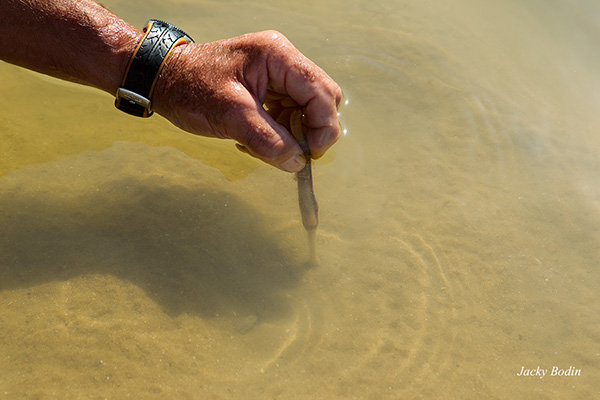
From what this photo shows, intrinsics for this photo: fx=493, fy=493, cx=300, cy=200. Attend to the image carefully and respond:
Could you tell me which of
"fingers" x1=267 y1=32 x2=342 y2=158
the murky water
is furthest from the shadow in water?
"fingers" x1=267 y1=32 x2=342 y2=158

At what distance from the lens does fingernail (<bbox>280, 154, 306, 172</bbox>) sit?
2186 mm

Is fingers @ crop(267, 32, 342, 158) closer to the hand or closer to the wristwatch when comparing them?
the hand

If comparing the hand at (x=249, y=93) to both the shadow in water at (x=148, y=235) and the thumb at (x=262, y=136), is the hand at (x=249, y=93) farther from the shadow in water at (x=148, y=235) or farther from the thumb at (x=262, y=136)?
the shadow in water at (x=148, y=235)

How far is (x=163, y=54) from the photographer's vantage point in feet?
7.34

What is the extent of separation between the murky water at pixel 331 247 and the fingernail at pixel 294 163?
514mm

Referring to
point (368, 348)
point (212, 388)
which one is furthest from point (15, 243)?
point (368, 348)

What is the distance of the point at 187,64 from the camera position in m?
2.26

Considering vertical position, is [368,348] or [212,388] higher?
[368,348]

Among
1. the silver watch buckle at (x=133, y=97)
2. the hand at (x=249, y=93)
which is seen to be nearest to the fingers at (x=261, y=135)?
the hand at (x=249, y=93)

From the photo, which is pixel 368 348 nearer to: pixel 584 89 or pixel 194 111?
pixel 194 111

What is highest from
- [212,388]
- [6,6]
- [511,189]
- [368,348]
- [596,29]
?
[596,29]

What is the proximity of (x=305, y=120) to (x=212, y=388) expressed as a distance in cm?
130

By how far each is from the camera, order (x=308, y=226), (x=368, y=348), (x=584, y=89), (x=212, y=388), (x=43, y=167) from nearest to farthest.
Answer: (x=212, y=388), (x=368, y=348), (x=308, y=226), (x=43, y=167), (x=584, y=89)

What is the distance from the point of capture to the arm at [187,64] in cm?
221
